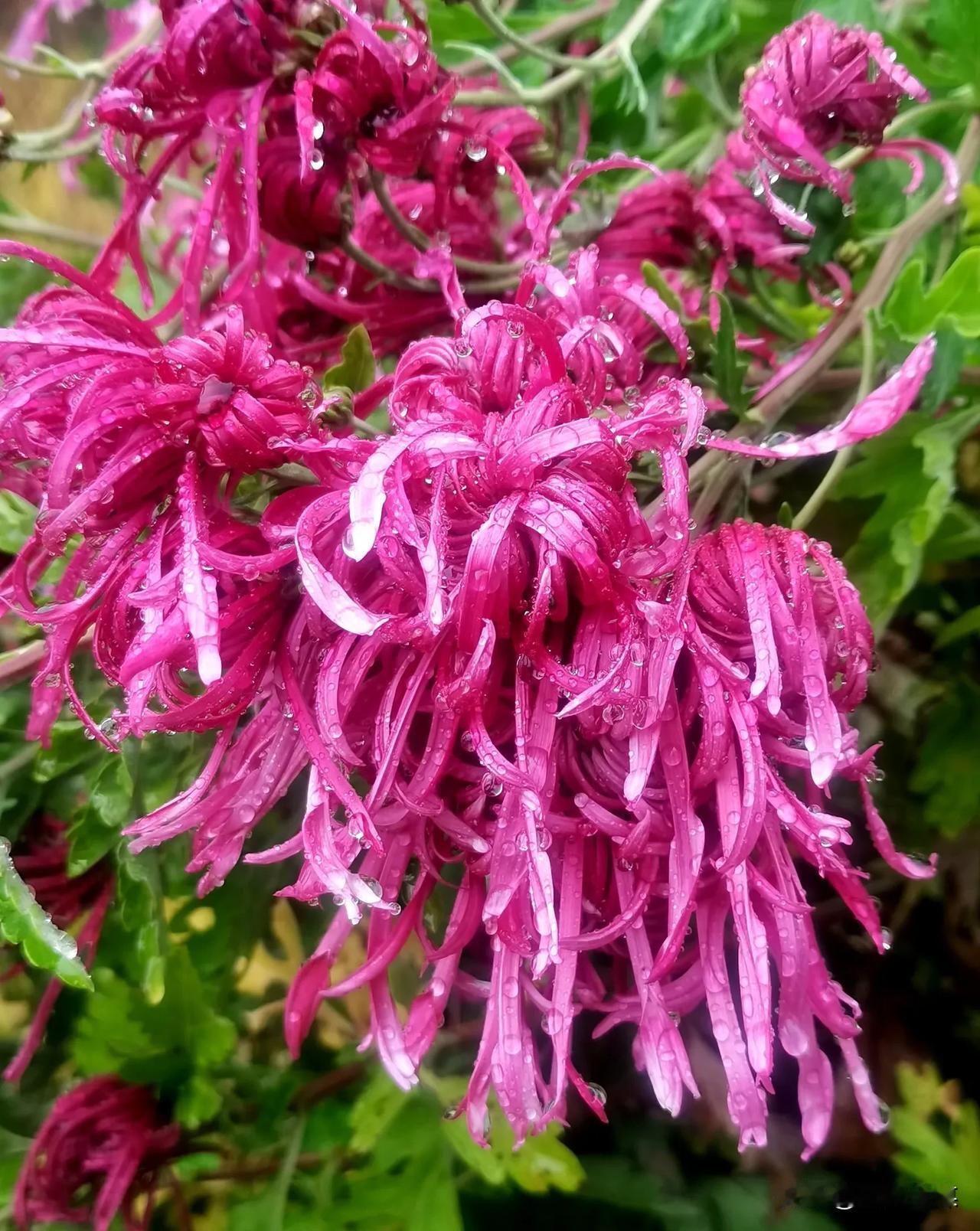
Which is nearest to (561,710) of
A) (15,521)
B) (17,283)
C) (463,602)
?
(463,602)

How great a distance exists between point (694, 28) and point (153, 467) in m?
0.37

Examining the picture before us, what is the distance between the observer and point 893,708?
22.5 inches

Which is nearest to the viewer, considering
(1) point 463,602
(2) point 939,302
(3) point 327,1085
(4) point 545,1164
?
(1) point 463,602

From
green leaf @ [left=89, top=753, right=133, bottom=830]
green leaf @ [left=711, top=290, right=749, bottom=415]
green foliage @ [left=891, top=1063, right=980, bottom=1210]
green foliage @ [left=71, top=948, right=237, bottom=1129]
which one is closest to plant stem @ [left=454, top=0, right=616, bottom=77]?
green leaf @ [left=711, top=290, right=749, bottom=415]

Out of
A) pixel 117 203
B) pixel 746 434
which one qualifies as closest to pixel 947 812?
pixel 746 434

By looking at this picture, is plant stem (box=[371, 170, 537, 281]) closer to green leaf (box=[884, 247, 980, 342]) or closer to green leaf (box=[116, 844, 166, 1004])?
green leaf (box=[884, 247, 980, 342])

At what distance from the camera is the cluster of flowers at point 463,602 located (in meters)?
0.22

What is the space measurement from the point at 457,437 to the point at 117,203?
1.90ft

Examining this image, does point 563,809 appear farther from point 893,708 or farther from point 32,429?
point 893,708

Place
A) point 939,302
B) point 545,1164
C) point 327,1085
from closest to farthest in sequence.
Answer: point 939,302 → point 545,1164 → point 327,1085

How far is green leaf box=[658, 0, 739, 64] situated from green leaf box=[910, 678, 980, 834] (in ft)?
1.16

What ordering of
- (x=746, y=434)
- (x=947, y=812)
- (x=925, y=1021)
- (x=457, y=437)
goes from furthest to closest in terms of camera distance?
1. (x=925, y=1021)
2. (x=947, y=812)
3. (x=746, y=434)
4. (x=457, y=437)

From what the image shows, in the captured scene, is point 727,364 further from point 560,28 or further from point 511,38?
point 560,28

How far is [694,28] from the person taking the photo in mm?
434
